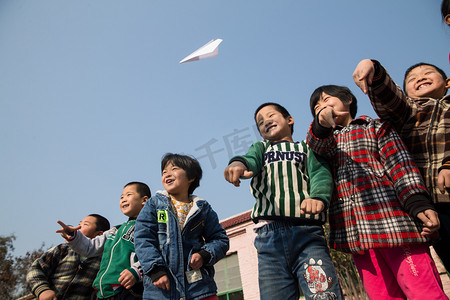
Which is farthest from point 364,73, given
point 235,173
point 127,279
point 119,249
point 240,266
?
point 240,266

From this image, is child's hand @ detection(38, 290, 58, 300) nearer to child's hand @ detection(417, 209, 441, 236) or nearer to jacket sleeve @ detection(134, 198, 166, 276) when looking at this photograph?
jacket sleeve @ detection(134, 198, 166, 276)

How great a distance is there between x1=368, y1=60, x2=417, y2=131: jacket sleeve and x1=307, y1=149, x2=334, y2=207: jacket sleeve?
500 mm

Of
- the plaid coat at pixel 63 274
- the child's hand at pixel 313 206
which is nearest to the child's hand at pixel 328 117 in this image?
the child's hand at pixel 313 206

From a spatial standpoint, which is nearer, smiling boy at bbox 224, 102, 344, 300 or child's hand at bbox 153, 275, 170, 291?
smiling boy at bbox 224, 102, 344, 300

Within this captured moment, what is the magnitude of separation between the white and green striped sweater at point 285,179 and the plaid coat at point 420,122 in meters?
0.55

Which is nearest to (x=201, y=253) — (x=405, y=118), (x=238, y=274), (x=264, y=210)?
(x=264, y=210)

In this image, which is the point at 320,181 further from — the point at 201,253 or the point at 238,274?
the point at 238,274

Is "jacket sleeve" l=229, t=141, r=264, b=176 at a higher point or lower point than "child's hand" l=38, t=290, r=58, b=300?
higher

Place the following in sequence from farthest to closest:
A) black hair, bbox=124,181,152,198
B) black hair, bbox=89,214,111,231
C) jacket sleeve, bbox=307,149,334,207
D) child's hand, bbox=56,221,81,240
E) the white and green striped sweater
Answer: black hair, bbox=89,214,111,231 → black hair, bbox=124,181,152,198 → child's hand, bbox=56,221,81,240 → the white and green striped sweater → jacket sleeve, bbox=307,149,334,207

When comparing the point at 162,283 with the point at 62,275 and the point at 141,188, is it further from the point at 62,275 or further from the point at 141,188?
the point at 62,275

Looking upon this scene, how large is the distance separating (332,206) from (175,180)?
1292 millimetres

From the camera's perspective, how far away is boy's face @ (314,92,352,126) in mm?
2291

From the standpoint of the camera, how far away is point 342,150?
2154 mm

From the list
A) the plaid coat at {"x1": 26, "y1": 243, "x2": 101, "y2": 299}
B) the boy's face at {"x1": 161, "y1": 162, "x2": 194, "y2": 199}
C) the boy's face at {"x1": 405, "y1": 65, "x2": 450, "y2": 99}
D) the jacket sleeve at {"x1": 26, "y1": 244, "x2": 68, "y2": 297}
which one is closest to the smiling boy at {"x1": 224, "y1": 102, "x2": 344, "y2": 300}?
the boy's face at {"x1": 161, "y1": 162, "x2": 194, "y2": 199}
